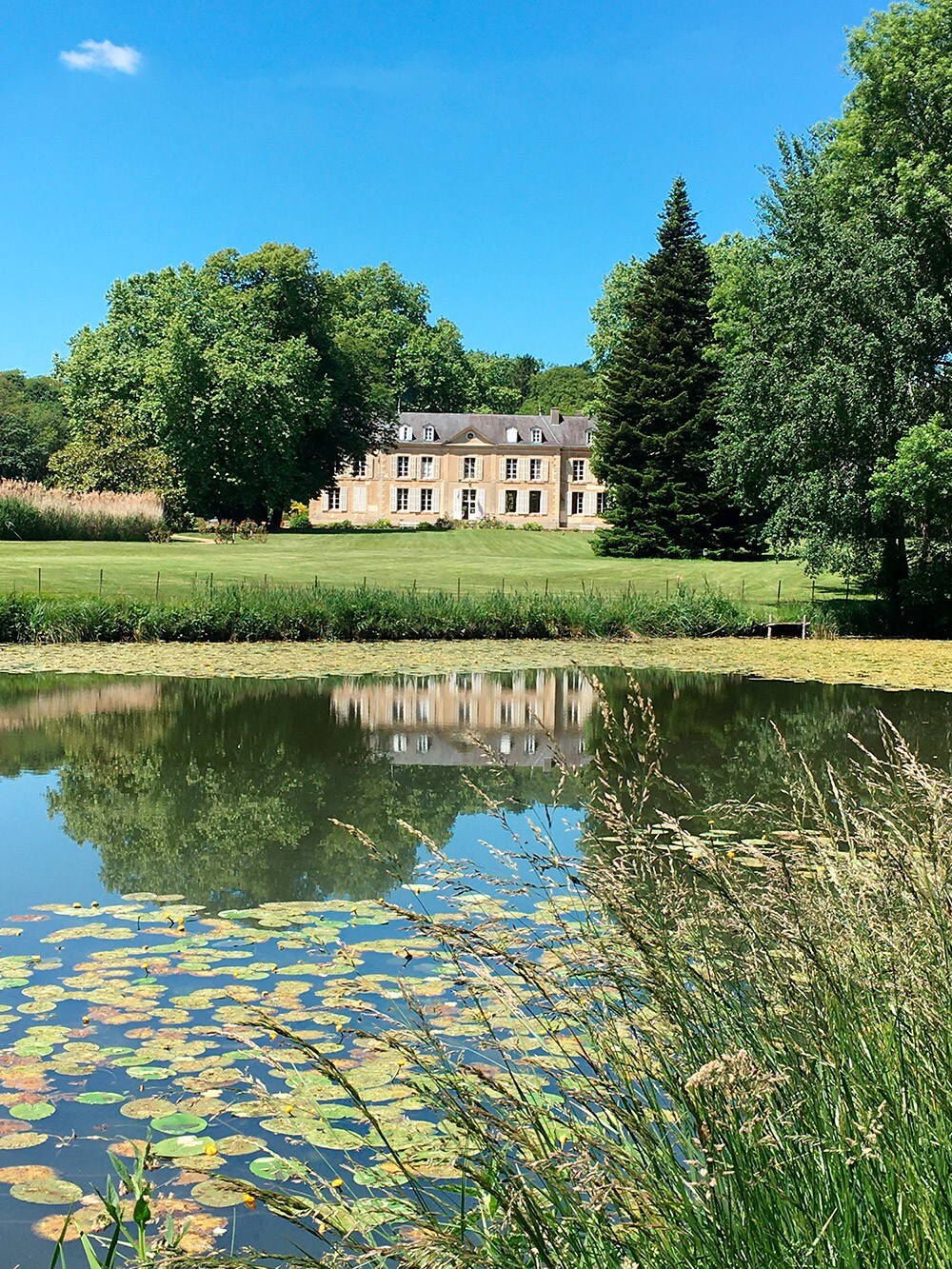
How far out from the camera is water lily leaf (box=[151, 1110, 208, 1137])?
462 centimetres

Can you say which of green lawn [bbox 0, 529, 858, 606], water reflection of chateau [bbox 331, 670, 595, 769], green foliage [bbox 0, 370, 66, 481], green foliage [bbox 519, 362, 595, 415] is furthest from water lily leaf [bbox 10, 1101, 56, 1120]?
green foliage [bbox 519, 362, 595, 415]

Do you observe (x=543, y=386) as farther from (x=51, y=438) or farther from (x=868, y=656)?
(x=868, y=656)

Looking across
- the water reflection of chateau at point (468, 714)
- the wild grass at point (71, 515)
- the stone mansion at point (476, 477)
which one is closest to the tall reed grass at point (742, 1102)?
the water reflection of chateau at point (468, 714)

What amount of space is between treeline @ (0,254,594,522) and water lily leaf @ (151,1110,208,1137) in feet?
148

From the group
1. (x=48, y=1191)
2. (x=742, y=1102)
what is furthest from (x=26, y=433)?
(x=742, y=1102)

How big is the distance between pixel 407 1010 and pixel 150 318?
52579 mm

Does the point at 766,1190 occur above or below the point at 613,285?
below

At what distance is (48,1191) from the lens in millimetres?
4215

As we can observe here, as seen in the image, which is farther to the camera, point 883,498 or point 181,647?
point 883,498

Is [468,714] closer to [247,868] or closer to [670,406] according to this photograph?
[247,868]

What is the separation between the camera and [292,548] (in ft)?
139

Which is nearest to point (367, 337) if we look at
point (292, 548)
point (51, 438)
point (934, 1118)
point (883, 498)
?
point (51, 438)

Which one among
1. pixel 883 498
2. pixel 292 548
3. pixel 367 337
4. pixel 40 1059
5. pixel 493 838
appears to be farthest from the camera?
pixel 367 337

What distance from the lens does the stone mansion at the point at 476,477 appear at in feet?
245
